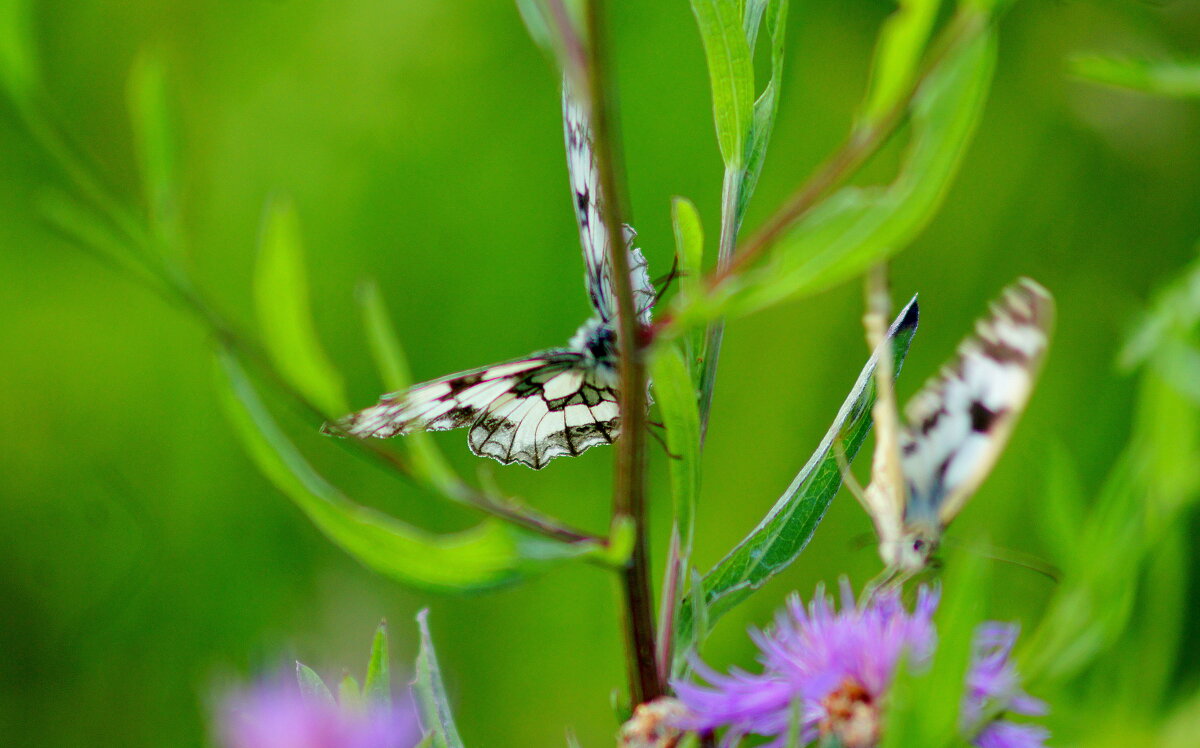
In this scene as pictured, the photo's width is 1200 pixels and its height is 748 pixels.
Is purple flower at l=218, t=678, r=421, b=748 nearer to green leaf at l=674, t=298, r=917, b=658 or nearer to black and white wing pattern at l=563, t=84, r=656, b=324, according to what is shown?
green leaf at l=674, t=298, r=917, b=658

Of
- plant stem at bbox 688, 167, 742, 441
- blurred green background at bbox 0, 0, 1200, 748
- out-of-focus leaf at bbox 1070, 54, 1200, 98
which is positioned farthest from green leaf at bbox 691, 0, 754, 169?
blurred green background at bbox 0, 0, 1200, 748

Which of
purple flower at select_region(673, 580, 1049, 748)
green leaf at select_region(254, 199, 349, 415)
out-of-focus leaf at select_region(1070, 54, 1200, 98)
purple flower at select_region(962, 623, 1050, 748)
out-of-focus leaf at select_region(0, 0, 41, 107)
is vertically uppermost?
out-of-focus leaf at select_region(0, 0, 41, 107)

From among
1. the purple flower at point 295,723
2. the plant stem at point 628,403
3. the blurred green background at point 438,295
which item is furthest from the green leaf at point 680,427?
the blurred green background at point 438,295

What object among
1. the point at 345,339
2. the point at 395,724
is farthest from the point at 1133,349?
the point at 345,339

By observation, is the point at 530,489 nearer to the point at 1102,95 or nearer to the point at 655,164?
the point at 655,164

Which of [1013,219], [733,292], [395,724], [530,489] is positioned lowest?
[530,489]

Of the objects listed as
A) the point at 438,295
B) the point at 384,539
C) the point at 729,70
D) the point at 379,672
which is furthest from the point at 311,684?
the point at 438,295

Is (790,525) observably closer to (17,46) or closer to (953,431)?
(953,431)

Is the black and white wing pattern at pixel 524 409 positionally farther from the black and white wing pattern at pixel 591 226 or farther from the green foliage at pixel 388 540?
the green foliage at pixel 388 540
